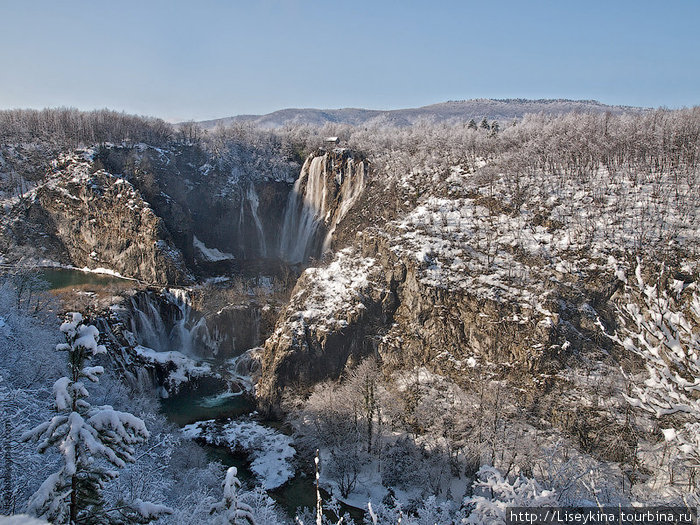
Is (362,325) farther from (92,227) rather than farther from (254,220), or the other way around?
(92,227)

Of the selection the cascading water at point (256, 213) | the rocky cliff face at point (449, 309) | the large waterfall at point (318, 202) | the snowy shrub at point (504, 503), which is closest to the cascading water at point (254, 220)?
the cascading water at point (256, 213)

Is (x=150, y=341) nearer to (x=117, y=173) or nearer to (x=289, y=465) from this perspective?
(x=289, y=465)


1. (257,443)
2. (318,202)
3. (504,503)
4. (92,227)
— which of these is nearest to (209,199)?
(92,227)

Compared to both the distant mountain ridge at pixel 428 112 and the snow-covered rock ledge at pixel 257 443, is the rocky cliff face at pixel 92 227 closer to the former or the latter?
the snow-covered rock ledge at pixel 257 443

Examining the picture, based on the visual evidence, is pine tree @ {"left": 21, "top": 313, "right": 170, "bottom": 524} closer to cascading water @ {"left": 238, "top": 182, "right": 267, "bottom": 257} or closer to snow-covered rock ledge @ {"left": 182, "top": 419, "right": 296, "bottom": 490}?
snow-covered rock ledge @ {"left": 182, "top": 419, "right": 296, "bottom": 490}

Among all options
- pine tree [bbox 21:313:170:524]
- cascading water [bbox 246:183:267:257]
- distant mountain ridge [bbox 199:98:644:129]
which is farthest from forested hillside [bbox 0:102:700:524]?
distant mountain ridge [bbox 199:98:644:129]

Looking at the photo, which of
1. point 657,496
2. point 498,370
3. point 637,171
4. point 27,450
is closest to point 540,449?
point 657,496
